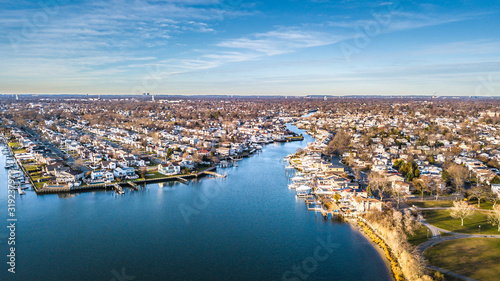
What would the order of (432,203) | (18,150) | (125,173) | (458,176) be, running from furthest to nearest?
(18,150), (125,173), (458,176), (432,203)

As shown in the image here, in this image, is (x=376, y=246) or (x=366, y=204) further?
(x=366, y=204)

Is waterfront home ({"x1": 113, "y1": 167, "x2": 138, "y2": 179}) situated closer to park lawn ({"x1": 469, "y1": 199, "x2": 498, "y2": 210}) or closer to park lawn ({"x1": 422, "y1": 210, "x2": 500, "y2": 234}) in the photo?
park lawn ({"x1": 422, "y1": 210, "x2": 500, "y2": 234})

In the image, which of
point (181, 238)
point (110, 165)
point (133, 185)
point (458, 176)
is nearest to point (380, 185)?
point (458, 176)

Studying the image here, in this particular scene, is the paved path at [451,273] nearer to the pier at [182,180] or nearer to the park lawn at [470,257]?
the park lawn at [470,257]

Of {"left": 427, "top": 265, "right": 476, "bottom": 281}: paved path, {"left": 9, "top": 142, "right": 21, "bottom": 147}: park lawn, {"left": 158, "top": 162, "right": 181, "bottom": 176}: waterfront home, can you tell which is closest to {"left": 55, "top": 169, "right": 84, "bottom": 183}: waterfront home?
{"left": 158, "top": 162, "right": 181, "bottom": 176}: waterfront home

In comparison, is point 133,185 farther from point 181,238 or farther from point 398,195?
point 398,195

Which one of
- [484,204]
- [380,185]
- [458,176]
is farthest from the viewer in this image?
[458,176]

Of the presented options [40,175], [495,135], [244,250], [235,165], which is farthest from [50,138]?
[495,135]
